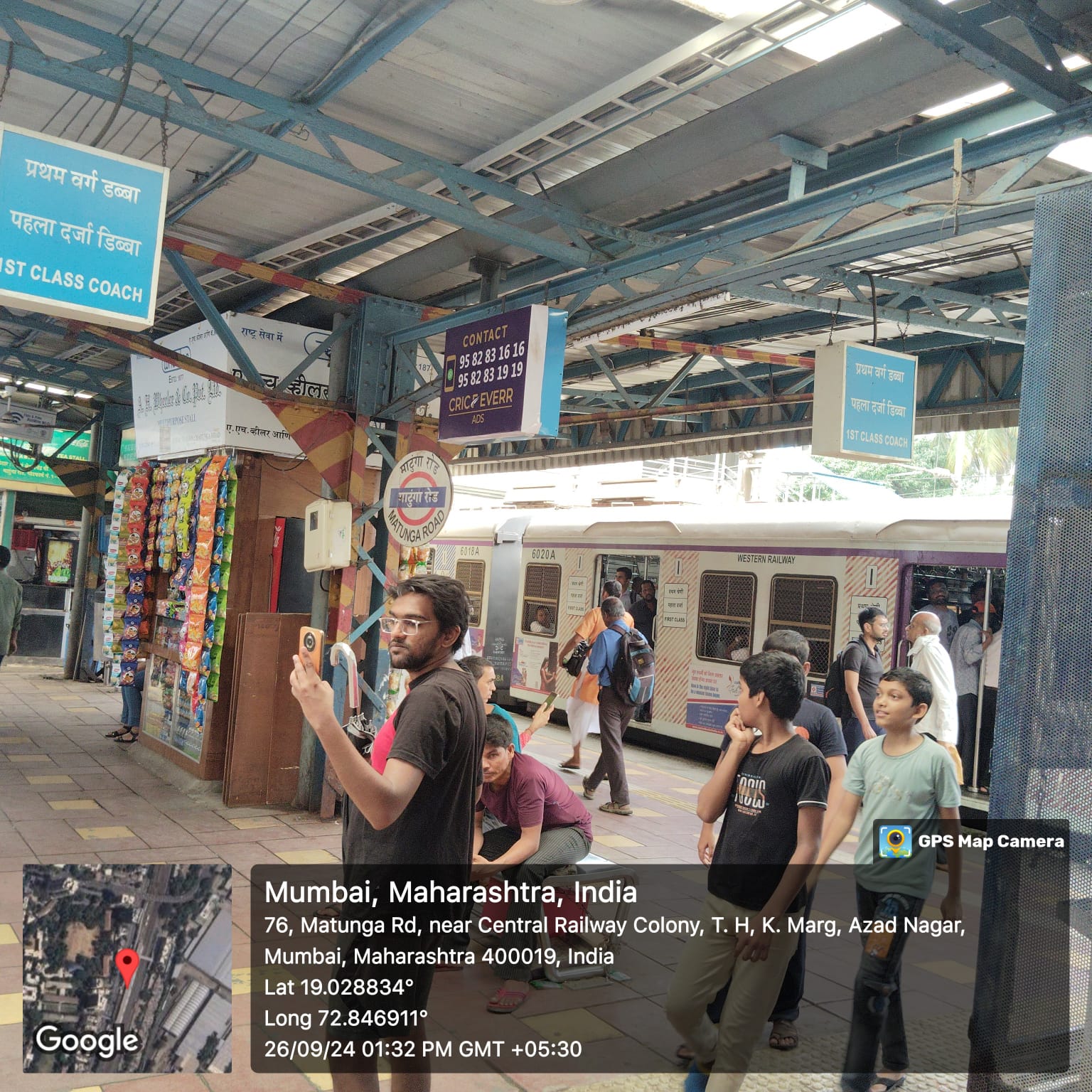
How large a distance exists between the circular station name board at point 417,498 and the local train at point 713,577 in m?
1.70

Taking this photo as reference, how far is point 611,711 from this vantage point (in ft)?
29.6

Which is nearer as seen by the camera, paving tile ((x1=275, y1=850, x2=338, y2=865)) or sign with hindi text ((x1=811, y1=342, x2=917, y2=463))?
paving tile ((x1=275, y1=850, x2=338, y2=865))

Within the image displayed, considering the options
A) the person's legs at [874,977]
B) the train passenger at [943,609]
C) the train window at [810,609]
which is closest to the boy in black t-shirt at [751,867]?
the person's legs at [874,977]

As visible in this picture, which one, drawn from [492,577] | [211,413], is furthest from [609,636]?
[492,577]

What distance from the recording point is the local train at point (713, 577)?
9.92m

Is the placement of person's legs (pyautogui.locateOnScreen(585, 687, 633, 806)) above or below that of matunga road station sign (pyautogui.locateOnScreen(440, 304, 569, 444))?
below

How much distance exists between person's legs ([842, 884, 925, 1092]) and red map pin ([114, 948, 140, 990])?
232 cm

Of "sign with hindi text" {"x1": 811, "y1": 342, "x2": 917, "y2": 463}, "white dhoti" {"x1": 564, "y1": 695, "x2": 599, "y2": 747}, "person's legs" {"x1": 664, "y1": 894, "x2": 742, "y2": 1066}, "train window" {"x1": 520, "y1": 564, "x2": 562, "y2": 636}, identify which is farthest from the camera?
"train window" {"x1": 520, "y1": 564, "x2": 562, "y2": 636}

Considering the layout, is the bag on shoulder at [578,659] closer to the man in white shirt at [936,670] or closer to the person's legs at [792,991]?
the man in white shirt at [936,670]

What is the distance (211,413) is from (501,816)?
5.28 m

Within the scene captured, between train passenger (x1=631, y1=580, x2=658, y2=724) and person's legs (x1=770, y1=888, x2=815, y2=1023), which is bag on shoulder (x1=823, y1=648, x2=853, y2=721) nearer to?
person's legs (x1=770, y1=888, x2=815, y2=1023)

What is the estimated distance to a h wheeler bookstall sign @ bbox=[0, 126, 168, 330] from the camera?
478 centimetres

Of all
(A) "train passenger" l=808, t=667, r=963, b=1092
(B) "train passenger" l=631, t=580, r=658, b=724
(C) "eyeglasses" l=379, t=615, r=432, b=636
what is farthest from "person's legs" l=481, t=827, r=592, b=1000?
(B) "train passenger" l=631, t=580, r=658, b=724

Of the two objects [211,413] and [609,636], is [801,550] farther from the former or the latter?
[211,413]
